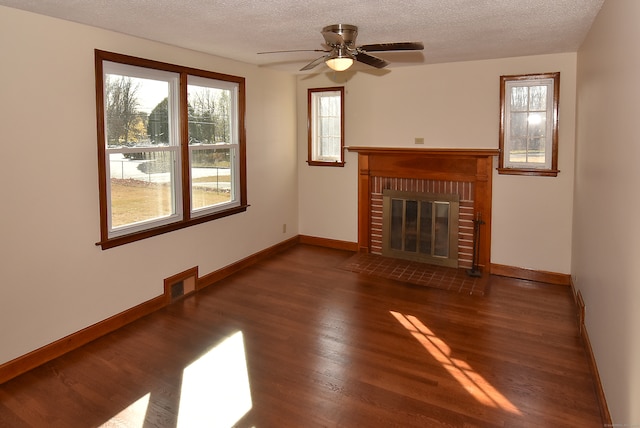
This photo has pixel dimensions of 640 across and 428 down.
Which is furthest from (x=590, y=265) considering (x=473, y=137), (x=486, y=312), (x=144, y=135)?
(x=144, y=135)

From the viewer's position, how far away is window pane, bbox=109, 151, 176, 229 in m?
3.88

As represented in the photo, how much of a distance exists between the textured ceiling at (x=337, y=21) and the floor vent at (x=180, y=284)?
2.21 m

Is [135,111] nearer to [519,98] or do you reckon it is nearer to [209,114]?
[209,114]

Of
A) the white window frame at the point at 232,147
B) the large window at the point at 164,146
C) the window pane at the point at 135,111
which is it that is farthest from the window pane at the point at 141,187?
the white window frame at the point at 232,147

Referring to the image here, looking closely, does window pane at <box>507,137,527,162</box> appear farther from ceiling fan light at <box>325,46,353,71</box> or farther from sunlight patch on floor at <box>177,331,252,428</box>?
sunlight patch on floor at <box>177,331,252,428</box>

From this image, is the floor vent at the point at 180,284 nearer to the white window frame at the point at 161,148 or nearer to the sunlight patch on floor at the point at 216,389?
the white window frame at the point at 161,148

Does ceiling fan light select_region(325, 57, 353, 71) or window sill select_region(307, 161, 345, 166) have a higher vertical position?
ceiling fan light select_region(325, 57, 353, 71)

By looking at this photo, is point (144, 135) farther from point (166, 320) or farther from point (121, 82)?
point (166, 320)

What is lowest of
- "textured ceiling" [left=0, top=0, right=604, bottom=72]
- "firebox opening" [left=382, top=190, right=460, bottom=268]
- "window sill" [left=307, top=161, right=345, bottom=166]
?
"firebox opening" [left=382, top=190, right=460, bottom=268]

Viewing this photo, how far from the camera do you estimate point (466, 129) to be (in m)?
5.30

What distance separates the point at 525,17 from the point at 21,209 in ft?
12.4

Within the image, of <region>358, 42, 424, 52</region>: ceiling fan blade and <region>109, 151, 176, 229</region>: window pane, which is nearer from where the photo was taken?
<region>358, 42, 424, 52</region>: ceiling fan blade

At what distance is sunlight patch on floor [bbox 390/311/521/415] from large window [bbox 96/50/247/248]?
2.40 m

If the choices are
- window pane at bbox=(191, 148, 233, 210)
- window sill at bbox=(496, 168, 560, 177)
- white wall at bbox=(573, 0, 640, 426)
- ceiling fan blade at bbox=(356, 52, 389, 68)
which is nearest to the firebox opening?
window sill at bbox=(496, 168, 560, 177)
